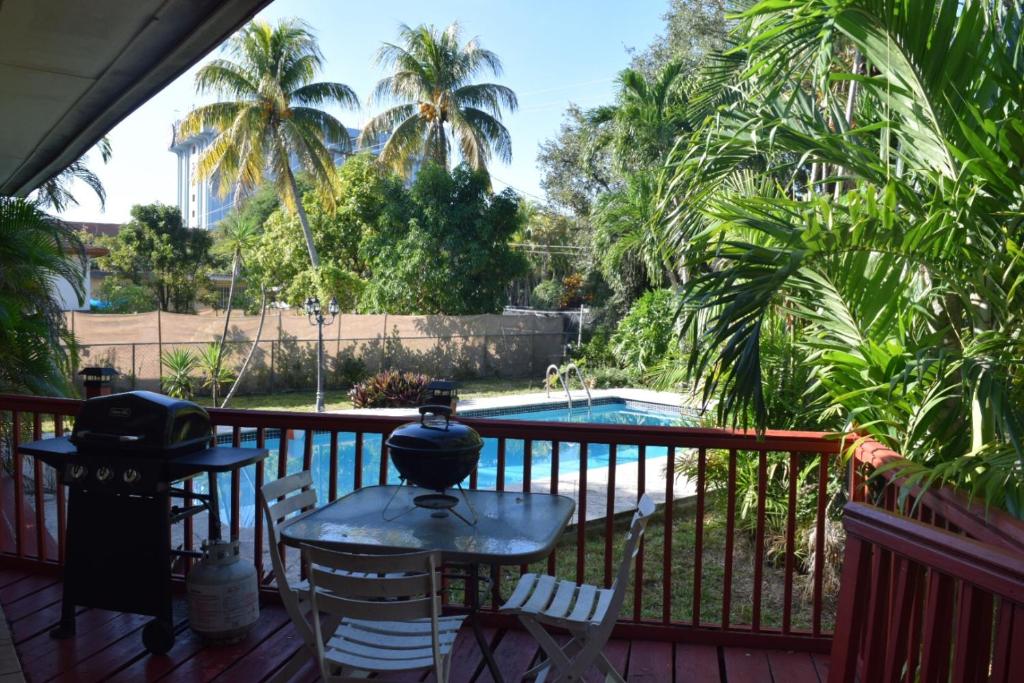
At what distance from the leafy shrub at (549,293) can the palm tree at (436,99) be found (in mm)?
4945

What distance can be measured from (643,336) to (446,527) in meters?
15.1

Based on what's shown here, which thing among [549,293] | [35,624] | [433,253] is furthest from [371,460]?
[549,293]

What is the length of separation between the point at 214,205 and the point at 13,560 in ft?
295

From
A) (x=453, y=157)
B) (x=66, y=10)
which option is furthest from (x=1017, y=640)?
(x=453, y=157)

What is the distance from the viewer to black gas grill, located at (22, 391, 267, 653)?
3.44 meters

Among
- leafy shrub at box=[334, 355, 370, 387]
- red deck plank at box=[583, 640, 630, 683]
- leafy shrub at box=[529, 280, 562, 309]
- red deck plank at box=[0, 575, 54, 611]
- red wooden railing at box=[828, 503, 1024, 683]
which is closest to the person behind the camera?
red wooden railing at box=[828, 503, 1024, 683]

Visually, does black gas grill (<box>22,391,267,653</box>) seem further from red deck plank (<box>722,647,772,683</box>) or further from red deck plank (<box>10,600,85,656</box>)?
red deck plank (<box>722,647,772,683</box>)

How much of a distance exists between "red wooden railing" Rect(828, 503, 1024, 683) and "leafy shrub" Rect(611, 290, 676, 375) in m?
13.6

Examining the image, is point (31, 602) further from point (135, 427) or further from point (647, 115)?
point (647, 115)

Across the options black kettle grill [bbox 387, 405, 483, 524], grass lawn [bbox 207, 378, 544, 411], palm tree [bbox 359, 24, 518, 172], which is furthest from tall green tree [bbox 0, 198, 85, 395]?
palm tree [bbox 359, 24, 518, 172]

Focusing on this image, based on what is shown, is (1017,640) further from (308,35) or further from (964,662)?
(308,35)

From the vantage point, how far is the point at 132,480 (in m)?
3.45

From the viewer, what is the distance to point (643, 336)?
17.7 m

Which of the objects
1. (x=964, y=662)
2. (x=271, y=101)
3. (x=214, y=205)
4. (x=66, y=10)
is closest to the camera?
(x=964, y=662)
